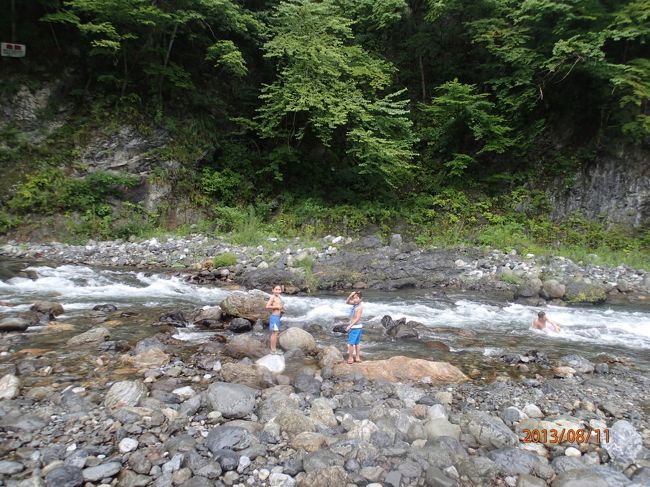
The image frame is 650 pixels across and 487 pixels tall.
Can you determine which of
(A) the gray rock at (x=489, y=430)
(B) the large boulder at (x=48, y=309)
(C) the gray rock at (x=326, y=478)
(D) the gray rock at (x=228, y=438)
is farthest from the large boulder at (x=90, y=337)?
(A) the gray rock at (x=489, y=430)

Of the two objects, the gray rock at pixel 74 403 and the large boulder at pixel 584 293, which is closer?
the gray rock at pixel 74 403

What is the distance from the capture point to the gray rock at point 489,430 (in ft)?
13.8

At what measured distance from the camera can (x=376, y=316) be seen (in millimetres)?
9461

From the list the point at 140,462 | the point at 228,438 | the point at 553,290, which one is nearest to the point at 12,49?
the point at 140,462

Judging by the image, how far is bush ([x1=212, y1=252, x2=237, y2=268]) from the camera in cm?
Result: 1291

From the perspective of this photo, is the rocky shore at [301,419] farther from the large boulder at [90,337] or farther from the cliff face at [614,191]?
the cliff face at [614,191]

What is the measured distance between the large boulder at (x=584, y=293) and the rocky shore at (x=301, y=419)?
528cm

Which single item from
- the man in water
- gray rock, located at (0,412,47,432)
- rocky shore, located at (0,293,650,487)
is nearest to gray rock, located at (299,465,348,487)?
rocky shore, located at (0,293,650,487)

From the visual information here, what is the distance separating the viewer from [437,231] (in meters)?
17.1

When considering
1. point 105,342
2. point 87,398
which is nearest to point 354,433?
point 87,398

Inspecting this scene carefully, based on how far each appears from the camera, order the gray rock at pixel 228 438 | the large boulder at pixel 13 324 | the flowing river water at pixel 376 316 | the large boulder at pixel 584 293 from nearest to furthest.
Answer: the gray rock at pixel 228 438, the large boulder at pixel 13 324, the flowing river water at pixel 376 316, the large boulder at pixel 584 293

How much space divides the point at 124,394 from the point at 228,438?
1.61 meters

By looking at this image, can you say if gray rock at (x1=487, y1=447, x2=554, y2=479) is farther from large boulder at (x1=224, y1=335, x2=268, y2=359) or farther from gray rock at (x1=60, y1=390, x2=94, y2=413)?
gray rock at (x1=60, y1=390, x2=94, y2=413)

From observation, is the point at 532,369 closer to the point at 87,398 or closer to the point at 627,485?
the point at 627,485
